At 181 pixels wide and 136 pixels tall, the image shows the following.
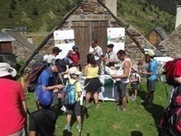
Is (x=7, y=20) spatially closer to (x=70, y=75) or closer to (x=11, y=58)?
(x=11, y=58)

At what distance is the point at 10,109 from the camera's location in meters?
4.23

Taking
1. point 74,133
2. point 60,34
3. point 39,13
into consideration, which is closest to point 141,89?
point 60,34

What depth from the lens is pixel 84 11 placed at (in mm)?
13883

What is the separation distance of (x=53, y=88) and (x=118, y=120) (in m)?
2.50

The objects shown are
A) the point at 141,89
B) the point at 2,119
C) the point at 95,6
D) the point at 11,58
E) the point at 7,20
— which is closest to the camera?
the point at 2,119

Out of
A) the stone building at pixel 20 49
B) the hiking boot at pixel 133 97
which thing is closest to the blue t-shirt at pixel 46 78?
the hiking boot at pixel 133 97

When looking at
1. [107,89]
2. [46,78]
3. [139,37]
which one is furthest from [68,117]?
[139,37]

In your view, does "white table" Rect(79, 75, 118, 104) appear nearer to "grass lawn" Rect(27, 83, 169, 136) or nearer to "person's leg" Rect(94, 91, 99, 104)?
"grass lawn" Rect(27, 83, 169, 136)

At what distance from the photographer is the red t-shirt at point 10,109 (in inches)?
163

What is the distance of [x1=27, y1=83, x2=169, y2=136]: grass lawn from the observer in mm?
8555

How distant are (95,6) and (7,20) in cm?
4477

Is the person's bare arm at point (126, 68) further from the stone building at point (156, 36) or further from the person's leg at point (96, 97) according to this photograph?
the stone building at point (156, 36)

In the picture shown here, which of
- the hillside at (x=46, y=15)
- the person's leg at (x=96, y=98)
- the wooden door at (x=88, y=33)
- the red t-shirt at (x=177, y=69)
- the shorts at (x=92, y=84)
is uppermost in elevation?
the hillside at (x=46, y=15)

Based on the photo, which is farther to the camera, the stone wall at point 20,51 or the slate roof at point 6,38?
the stone wall at point 20,51
